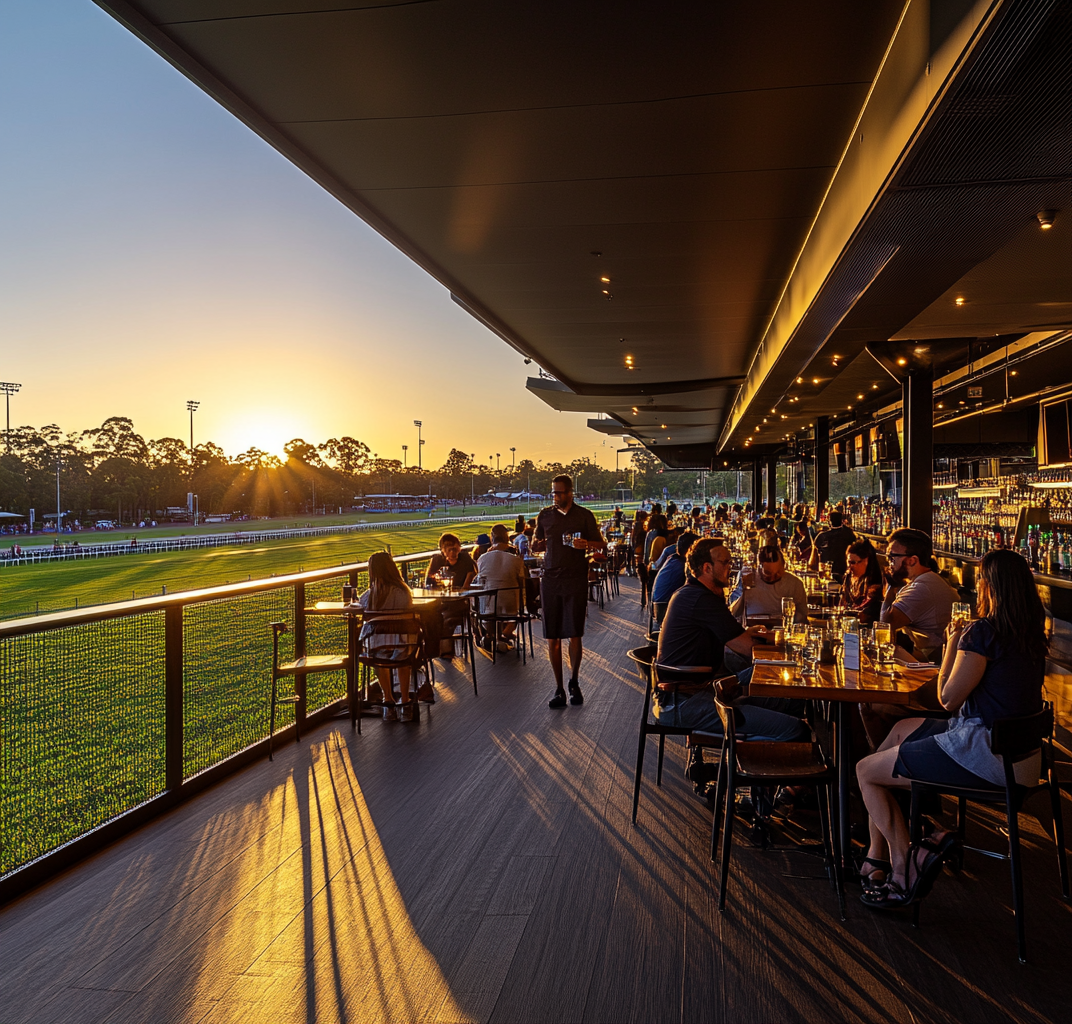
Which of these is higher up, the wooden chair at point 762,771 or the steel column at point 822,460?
the steel column at point 822,460

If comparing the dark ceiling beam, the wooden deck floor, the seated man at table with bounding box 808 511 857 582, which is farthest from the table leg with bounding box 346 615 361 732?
the seated man at table with bounding box 808 511 857 582

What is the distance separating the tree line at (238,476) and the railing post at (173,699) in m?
63.3

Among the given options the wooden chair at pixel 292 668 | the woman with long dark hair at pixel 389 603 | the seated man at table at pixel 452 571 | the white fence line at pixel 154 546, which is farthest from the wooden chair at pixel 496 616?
the white fence line at pixel 154 546

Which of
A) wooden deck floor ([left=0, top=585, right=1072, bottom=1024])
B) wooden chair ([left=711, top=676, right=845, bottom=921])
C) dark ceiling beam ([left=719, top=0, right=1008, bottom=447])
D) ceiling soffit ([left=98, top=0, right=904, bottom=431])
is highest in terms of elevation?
ceiling soffit ([left=98, top=0, right=904, bottom=431])

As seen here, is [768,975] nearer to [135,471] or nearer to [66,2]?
[66,2]

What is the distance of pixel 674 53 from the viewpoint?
3523mm

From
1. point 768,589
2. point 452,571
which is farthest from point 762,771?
point 452,571

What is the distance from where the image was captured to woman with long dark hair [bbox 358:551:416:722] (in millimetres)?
6238

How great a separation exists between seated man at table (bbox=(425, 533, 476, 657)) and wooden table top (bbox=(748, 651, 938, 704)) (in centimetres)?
530

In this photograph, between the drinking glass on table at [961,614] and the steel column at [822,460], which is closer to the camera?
the drinking glass on table at [961,614]

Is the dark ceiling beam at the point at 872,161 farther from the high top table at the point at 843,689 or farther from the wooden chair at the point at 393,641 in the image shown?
the wooden chair at the point at 393,641

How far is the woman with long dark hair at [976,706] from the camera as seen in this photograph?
9.87ft

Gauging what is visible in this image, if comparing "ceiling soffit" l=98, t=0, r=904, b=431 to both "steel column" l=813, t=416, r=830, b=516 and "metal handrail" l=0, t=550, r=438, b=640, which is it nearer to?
"metal handrail" l=0, t=550, r=438, b=640

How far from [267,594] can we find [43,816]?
8.00 ft
